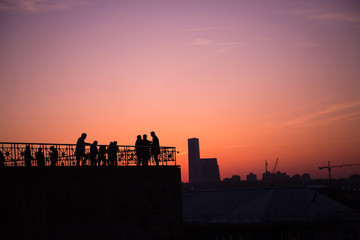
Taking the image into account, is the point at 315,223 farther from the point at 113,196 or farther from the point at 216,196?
the point at 113,196

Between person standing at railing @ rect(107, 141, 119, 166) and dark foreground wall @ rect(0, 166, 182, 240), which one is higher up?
person standing at railing @ rect(107, 141, 119, 166)

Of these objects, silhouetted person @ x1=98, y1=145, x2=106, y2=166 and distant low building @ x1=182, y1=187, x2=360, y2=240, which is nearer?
silhouetted person @ x1=98, y1=145, x2=106, y2=166

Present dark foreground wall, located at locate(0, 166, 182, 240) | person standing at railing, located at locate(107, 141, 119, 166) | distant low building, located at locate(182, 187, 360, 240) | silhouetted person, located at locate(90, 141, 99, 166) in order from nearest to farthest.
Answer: dark foreground wall, located at locate(0, 166, 182, 240), silhouetted person, located at locate(90, 141, 99, 166), person standing at railing, located at locate(107, 141, 119, 166), distant low building, located at locate(182, 187, 360, 240)

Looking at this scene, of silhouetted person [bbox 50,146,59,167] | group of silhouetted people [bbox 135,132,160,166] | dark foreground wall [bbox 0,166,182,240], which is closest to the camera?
dark foreground wall [bbox 0,166,182,240]

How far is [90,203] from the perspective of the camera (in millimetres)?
22000

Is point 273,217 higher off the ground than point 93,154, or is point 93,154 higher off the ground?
point 93,154

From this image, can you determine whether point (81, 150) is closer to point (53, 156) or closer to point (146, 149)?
point (53, 156)

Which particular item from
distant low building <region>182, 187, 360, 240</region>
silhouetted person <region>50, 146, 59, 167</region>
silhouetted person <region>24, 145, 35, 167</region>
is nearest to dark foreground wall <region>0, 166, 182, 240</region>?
silhouetted person <region>24, 145, 35, 167</region>

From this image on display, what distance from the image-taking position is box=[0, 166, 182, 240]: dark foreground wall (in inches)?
768

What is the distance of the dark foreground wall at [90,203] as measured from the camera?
19500 mm

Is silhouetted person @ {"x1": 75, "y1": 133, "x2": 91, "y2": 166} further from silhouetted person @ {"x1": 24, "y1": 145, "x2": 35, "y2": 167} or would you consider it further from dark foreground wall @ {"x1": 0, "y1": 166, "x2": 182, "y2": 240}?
silhouetted person @ {"x1": 24, "y1": 145, "x2": 35, "y2": 167}

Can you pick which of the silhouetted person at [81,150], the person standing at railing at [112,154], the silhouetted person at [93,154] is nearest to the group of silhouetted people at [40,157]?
the silhouetted person at [81,150]

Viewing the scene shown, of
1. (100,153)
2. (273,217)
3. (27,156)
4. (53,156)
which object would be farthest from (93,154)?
(273,217)

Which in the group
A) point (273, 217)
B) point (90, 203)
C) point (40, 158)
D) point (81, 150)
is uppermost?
point (81, 150)
